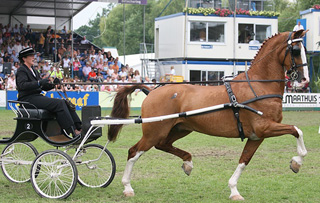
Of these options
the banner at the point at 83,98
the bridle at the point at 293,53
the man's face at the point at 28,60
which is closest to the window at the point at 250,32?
the banner at the point at 83,98

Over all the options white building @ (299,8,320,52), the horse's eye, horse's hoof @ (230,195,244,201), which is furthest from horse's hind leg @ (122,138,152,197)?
white building @ (299,8,320,52)

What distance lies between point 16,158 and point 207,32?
25.6 m

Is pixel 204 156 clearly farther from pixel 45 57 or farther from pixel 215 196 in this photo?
pixel 45 57

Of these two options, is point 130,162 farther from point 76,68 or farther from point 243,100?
point 76,68

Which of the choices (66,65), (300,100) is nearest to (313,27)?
(300,100)

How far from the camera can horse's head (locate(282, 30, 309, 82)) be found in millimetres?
6281

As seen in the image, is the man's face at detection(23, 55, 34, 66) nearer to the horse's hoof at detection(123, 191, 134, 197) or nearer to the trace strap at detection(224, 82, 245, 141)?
the horse's hoof at detection(123, 191, 134, 197)

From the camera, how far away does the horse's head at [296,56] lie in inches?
247

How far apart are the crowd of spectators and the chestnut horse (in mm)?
16050

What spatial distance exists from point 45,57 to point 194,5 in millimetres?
10530

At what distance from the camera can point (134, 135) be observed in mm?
13961

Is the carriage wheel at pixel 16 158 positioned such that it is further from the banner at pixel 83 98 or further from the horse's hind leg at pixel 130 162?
the banner at pixel 83 98

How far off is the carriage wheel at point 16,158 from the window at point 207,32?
24874 millimetres

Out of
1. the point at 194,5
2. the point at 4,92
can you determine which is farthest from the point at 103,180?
the point at 194,5
